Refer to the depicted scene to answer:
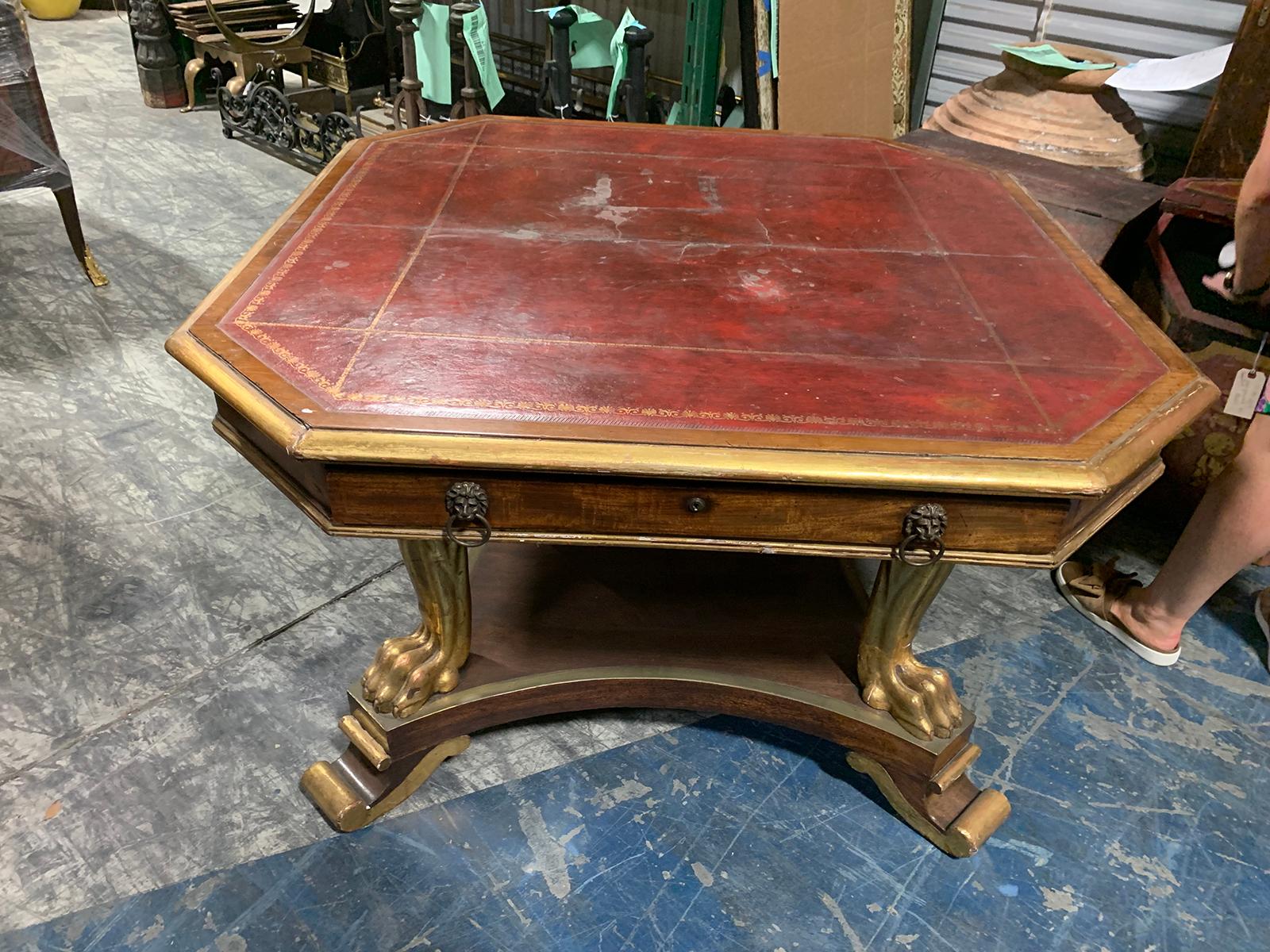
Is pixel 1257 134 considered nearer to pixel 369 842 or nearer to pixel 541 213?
pixel 541 213

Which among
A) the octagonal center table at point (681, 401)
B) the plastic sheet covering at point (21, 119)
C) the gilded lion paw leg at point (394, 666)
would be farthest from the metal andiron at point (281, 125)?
the gilded lion paw leg at point (394, 666)

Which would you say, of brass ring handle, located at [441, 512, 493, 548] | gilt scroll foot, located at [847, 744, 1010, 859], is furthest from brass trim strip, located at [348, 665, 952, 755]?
brass ring handle, located at [441, 512, 493, 548]

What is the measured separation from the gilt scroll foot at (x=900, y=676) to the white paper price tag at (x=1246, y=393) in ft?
Result: 2.88

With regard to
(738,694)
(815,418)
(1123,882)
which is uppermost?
(815,418)

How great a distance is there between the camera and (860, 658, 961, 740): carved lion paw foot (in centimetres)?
151

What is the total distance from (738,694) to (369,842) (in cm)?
68

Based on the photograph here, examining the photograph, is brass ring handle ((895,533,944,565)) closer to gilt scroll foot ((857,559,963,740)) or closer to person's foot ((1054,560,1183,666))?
gilt scroll foot ((857,559,963,740))

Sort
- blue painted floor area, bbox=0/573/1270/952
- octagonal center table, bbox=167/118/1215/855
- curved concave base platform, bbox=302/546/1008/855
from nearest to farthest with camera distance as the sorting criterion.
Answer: octagonal center table, bbox=167/118/1215/855, blue painted floor area, bbox=0/573/1270/952, curved concave base platform, bbox=302/546/1008/855

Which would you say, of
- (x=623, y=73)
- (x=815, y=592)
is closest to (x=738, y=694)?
(x=815, y=592)

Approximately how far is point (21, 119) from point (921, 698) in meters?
3.03

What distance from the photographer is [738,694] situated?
1.58 meters

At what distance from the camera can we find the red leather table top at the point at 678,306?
1.10 meters

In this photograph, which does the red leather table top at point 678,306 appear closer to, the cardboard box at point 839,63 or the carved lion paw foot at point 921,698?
the carved lion paw foot at point 921,698

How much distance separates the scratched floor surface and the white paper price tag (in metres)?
0.57
